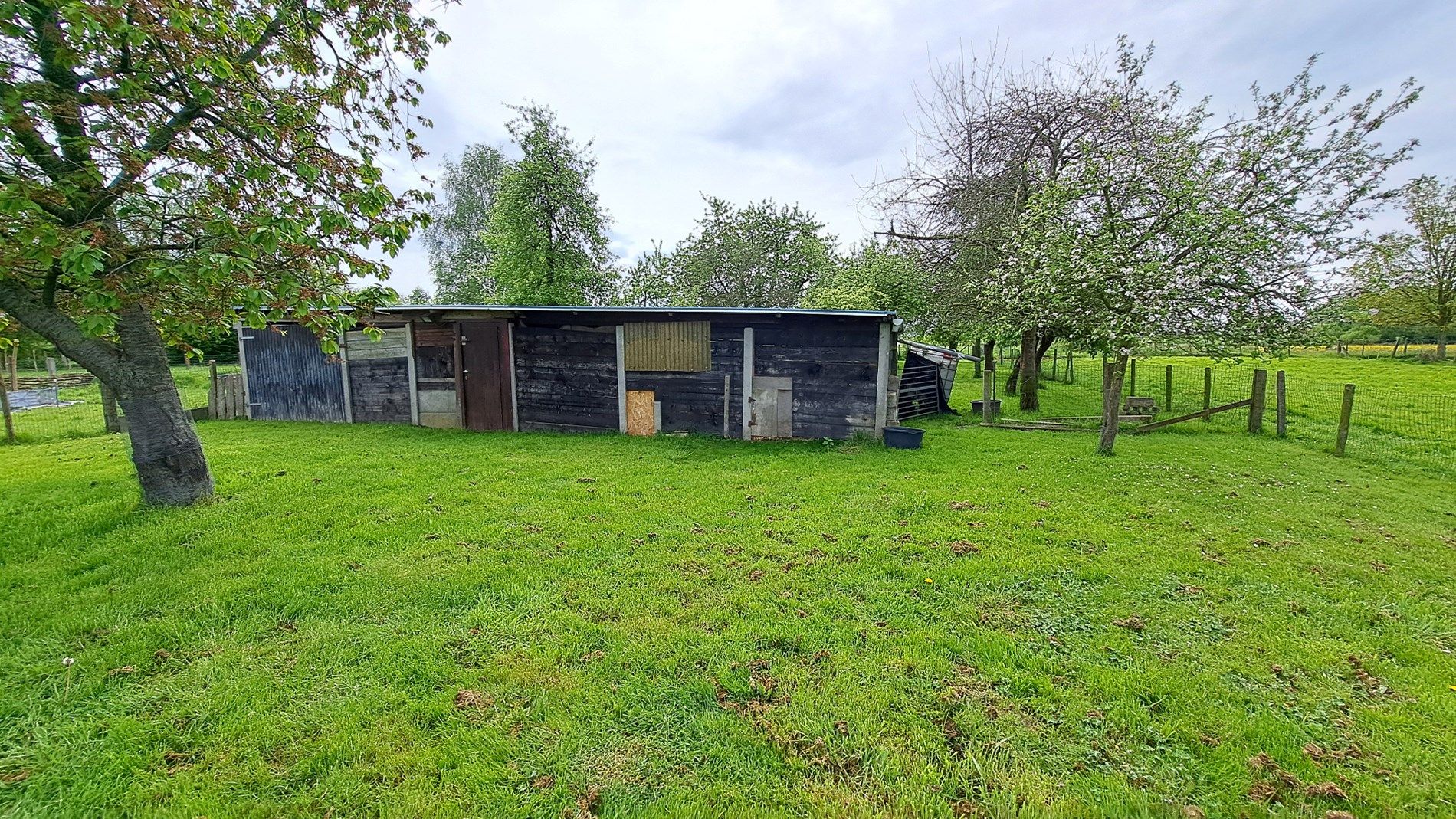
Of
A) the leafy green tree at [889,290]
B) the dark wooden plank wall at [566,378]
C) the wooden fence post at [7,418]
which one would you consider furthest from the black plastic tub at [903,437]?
the wooden fence post at [7,418]

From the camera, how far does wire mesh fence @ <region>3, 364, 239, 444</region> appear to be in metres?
9.66

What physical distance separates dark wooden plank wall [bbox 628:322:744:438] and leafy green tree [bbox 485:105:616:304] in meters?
8.95

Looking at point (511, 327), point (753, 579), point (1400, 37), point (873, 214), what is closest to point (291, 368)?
point (511, 327)

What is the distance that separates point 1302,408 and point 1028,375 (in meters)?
6.03

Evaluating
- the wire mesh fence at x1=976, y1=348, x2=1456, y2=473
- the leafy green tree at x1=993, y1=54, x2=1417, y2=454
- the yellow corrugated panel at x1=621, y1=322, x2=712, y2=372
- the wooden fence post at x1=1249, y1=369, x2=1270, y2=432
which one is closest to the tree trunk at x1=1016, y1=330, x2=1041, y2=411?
the wire mesh fence at x1=976, y1=348, x2=1456, y2=473

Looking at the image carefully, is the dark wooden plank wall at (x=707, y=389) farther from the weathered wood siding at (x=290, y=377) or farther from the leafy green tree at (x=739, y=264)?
the leafy green tree at (x=739, y=264)

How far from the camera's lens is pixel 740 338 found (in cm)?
923

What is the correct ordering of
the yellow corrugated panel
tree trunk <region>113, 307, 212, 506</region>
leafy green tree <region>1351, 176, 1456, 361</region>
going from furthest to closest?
leafy green tree <region>1351, 176, 1456, 361</region>
the yellow corrugated panel
tree trunk <region>113, 307, 212, 506</region>

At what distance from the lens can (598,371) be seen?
9.96 meters

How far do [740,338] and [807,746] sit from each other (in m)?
7.51

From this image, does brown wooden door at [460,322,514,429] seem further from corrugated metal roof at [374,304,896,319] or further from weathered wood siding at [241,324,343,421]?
weathered wood siding at [241,324,343,421]

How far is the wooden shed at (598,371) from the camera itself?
29.5ft

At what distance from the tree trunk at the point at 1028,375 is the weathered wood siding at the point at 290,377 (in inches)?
641

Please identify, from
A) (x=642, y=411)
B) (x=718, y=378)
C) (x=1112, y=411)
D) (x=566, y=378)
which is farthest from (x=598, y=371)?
(x=1112, y=411)
